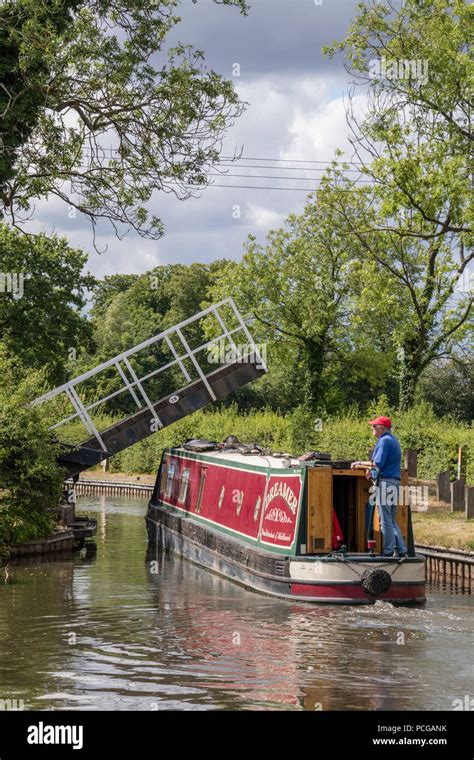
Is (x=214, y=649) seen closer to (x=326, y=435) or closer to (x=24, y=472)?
(x=24, y=472)

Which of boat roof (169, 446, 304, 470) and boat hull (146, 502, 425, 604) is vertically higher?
boat roof (169, 446, 304, 470)

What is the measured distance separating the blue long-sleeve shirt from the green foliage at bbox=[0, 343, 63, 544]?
697 centimetres

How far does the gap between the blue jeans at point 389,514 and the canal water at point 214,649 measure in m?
0.88

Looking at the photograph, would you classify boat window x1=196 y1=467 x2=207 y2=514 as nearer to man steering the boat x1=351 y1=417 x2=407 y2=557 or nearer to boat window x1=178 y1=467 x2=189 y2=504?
boat window x1=178 y1=467 x2=189 y2=504

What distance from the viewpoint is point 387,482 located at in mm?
15242

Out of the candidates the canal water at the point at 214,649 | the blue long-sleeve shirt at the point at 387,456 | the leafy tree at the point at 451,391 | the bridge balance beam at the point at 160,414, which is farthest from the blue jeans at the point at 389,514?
the leafy tree at the point at 451,391

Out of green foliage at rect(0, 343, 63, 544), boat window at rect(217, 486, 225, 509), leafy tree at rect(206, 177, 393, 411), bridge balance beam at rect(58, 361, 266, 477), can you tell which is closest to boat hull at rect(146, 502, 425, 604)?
boat window at rect(217, 486, 225, 509)

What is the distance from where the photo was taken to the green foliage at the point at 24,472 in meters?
19.5

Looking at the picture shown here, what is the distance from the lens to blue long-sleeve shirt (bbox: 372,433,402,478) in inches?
594

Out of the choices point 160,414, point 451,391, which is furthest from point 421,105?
point 451,391
